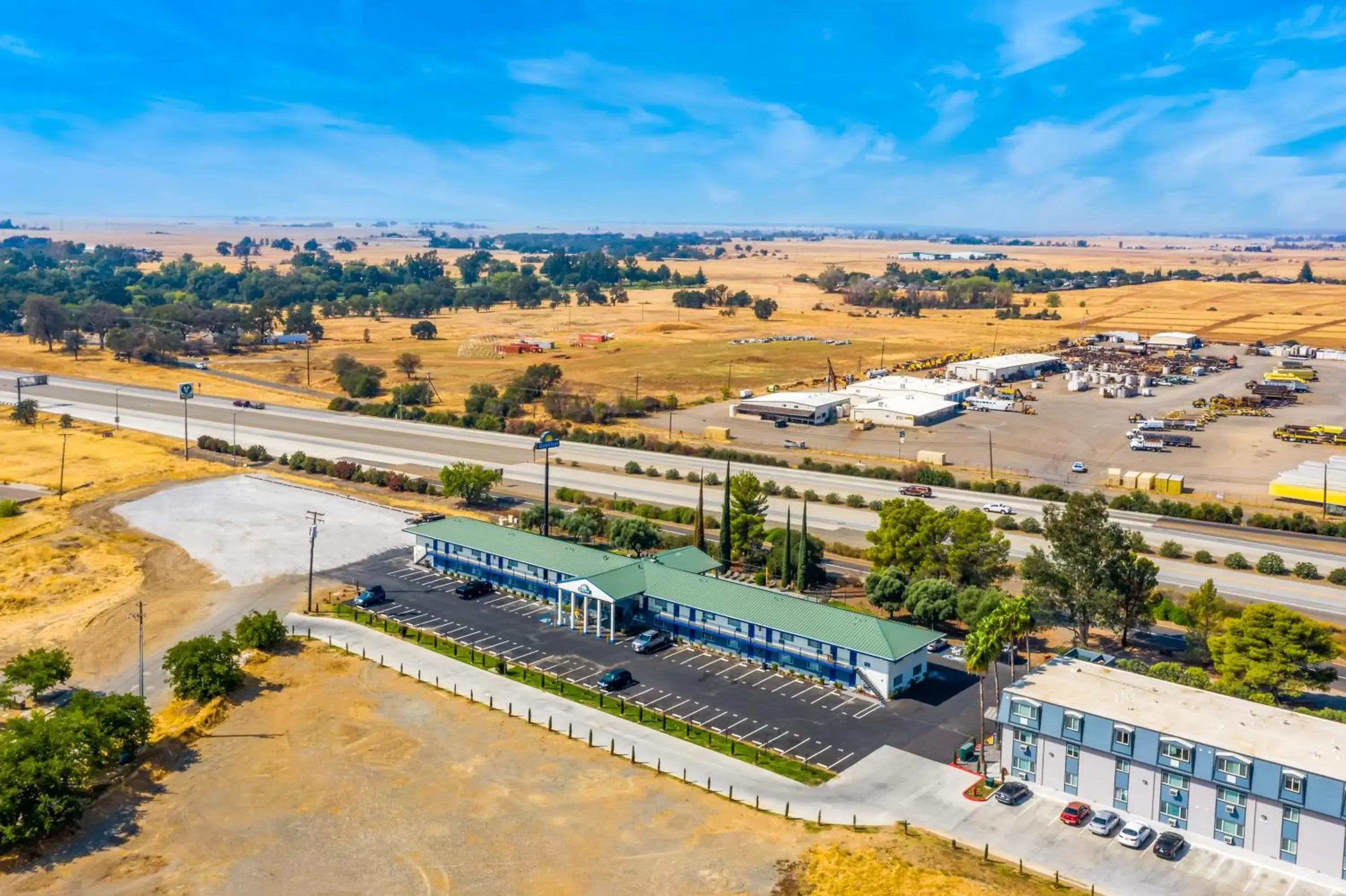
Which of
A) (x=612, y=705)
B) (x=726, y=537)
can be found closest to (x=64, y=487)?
(x=726, y=537)

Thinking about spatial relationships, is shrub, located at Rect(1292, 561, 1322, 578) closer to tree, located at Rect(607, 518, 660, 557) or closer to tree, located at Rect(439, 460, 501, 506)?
tree, located at Rect(607, 518, 660, 557)

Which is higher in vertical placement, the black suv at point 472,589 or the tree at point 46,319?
the tree at point 46,319

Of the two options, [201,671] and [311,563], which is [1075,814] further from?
[311,563]

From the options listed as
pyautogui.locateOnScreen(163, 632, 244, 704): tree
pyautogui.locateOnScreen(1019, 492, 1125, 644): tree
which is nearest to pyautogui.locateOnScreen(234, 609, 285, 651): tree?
pyautogui.locateOnScreen(163, 632, 244, 704): tree

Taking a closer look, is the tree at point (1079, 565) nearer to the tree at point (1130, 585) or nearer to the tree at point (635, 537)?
the tree at point (1130, 585)

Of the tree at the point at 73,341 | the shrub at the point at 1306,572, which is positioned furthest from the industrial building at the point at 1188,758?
the tree at the point at 73,341

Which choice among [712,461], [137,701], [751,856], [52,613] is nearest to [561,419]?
[712,461]

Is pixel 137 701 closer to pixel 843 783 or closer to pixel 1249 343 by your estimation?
pixel 843 783
